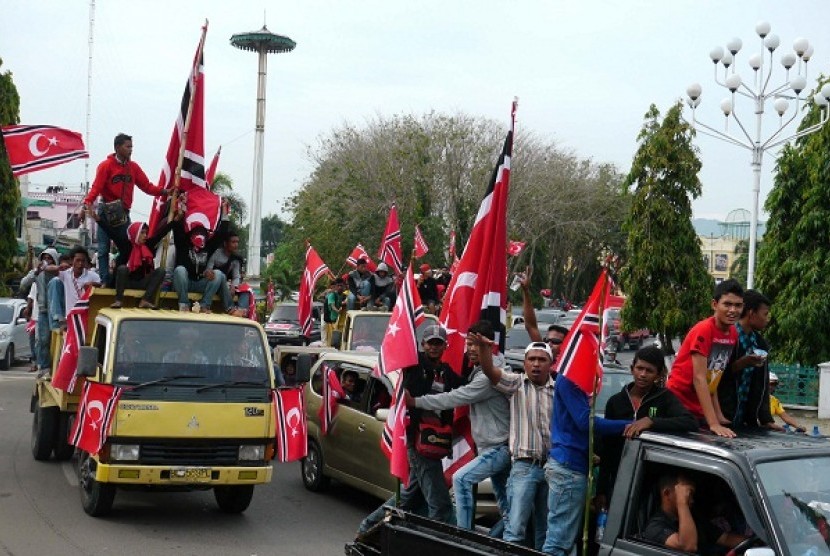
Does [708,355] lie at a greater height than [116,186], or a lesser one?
lesser

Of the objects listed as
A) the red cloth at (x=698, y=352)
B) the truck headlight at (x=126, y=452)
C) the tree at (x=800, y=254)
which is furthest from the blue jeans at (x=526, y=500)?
the tree at (x=800, y=254)

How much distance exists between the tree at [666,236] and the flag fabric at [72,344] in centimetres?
1733

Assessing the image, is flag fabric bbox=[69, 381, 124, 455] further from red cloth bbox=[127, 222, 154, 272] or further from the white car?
the white car

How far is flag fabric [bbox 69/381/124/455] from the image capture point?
9734 mm

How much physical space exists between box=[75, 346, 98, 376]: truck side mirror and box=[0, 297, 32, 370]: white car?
660 inches

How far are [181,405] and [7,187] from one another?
34.8 metres

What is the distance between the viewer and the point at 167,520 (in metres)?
10.6

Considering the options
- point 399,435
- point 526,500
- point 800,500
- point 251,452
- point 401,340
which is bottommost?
point 251,452

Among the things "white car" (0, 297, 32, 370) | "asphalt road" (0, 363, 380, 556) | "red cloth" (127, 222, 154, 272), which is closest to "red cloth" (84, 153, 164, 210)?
"red cloth" (127, 222, 154, 272)

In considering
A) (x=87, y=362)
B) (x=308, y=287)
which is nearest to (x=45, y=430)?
(x=87, y=362)

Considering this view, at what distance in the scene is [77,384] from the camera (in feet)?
37.6

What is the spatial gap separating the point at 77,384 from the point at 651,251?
705 inches

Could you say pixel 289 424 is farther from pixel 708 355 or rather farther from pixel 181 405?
pixel 708 355

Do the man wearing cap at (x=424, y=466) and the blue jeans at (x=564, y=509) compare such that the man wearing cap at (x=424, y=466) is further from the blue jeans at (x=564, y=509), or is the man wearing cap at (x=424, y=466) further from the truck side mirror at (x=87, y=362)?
the truck side mirror at (x=87, y=362)
